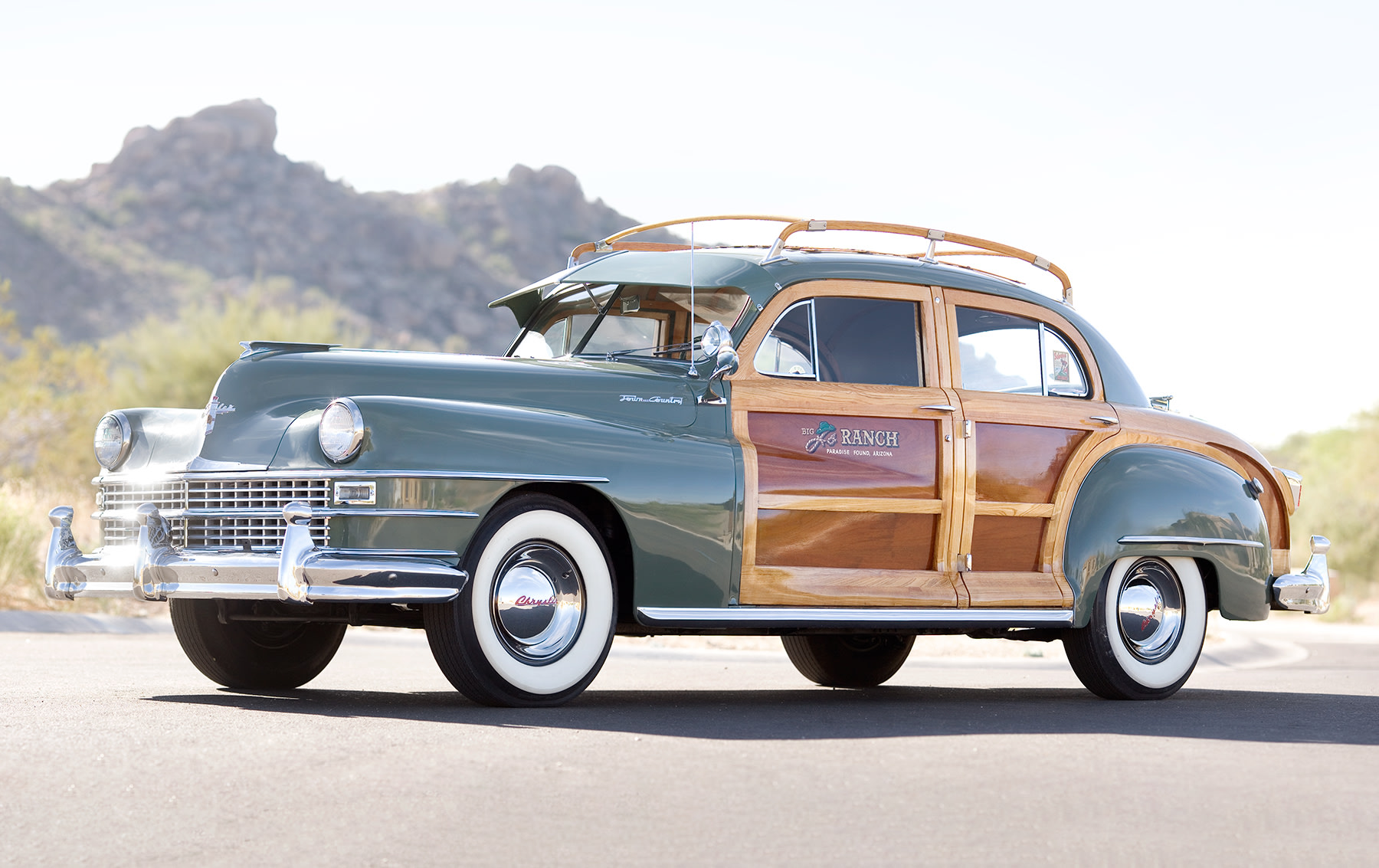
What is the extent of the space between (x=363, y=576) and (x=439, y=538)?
35 cm

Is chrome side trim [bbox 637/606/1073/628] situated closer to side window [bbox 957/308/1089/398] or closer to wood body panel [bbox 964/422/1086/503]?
wood body panel [bbox 964/422/1086/503]

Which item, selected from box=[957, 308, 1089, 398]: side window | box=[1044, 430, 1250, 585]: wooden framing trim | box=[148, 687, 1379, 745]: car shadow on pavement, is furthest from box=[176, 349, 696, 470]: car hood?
box=[1044, 430, 1250, 585]: wooden framing trim

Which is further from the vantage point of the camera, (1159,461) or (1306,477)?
(1306,477)

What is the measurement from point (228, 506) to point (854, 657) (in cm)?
426

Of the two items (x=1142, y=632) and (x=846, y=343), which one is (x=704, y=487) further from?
(x=1142, y=632)

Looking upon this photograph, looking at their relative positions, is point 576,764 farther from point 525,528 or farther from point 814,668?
point 814,668

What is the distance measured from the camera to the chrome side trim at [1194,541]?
8711mm

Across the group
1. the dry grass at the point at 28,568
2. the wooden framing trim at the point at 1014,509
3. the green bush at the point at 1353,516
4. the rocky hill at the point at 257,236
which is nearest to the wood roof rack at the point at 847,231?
the wooden framing trim at the point at 1014,509

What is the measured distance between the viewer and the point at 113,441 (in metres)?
7.91

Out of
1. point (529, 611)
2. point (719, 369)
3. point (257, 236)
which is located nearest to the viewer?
point (529, 611)

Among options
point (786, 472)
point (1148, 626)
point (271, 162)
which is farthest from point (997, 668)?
point (271, 162)

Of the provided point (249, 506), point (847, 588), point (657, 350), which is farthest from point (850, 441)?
point (249, 506)

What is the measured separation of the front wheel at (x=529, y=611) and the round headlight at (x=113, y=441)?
206 cm

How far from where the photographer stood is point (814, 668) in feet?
33.3
